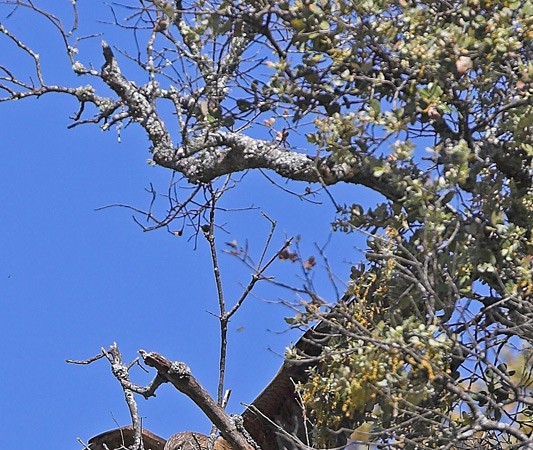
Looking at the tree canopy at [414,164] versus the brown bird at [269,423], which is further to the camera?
the brown bird at [269,423]

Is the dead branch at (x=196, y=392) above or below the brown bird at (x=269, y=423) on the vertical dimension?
below

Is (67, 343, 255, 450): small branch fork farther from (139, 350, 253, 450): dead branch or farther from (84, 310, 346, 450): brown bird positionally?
(84, 310, 346, 450): brown bird

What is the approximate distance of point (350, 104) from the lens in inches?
132

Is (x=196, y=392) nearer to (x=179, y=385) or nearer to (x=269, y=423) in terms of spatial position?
(x=179, y=385)

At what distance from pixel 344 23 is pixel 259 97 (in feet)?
1.26

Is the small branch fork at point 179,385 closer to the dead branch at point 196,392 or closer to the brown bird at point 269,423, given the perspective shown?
the dead branch at point 196,392

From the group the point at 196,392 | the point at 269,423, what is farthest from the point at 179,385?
the point at 269,423

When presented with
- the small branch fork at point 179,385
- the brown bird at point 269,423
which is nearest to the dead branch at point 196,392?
the small branch fork at point 179,385

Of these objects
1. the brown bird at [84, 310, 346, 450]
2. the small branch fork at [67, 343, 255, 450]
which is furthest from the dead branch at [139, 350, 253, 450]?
the brown bird at [84, 310, 346, 450]

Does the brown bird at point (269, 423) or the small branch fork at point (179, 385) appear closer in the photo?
the small branch fork at point (179, 385)

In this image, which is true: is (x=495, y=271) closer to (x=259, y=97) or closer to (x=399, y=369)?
(x=399, y=369)

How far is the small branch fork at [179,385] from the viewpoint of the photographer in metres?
4.24

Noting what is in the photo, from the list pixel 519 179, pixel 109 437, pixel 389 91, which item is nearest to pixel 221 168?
pixel 389 91

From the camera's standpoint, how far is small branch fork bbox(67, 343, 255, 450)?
4.24 metres
